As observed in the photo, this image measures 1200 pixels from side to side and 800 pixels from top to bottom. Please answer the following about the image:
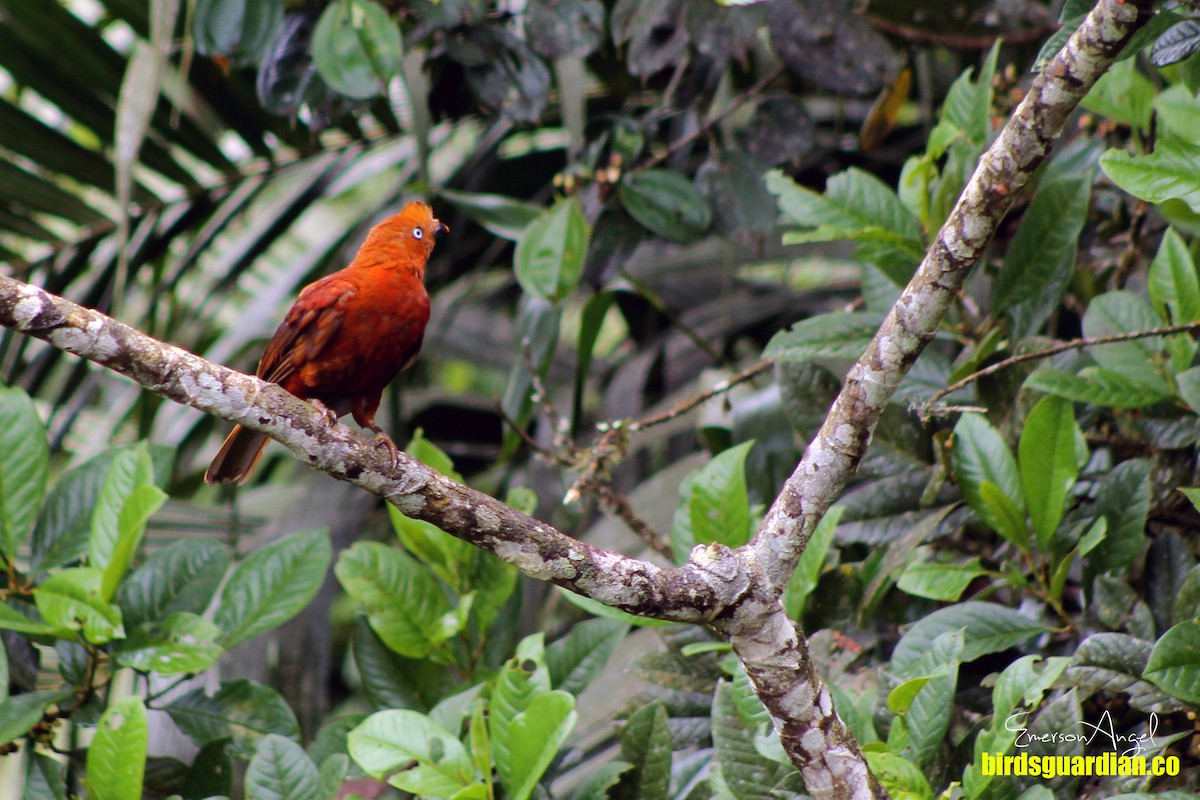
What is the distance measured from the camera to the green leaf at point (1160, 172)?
178 cm

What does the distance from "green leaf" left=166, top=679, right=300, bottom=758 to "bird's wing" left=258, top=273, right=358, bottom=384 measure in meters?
0.71

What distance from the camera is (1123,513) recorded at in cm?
199

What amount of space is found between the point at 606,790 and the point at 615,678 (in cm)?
69

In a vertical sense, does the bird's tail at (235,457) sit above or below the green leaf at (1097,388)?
below

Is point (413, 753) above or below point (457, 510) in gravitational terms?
below

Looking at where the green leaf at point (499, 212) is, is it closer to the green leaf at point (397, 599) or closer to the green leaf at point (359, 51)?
the green leaf at point (359, 51)

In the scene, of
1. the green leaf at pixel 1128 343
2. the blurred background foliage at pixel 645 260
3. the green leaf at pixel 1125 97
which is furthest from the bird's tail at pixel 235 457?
the green leaf at pixel 1125 97

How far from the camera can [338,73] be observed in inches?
105

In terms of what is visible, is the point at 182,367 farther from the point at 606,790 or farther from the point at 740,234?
the point at 740,234

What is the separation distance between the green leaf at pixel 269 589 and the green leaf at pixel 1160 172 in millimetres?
1624

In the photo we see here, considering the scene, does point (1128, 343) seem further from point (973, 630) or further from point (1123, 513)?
point (973, 630)

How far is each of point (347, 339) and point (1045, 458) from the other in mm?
1457

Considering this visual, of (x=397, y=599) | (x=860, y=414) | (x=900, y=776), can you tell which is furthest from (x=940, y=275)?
(x=397, y=599)
